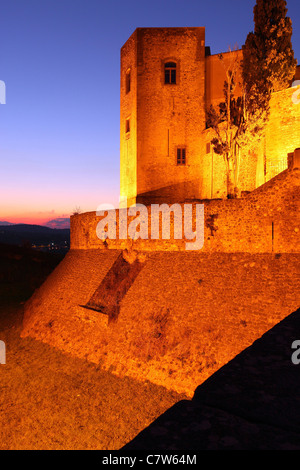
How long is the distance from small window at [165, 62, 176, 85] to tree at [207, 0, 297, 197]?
4.75 meters

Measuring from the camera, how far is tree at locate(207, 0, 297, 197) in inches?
884

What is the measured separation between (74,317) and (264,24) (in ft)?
71.0

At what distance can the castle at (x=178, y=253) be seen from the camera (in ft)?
41.4

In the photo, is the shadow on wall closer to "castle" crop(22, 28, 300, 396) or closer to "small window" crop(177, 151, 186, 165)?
"castle" crop(22, 28, 300, 396)

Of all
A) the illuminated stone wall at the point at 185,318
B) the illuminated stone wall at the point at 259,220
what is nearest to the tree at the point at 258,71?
the illuminated stone wall at the point at 259,220

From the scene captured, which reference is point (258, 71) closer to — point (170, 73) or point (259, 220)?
point (170, 73)

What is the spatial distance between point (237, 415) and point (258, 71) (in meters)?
24.4

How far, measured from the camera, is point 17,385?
1481cm

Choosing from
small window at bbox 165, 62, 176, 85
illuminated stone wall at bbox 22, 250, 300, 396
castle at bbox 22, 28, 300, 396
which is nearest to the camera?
illuminated stone wall at bbox 22, 250, 300, 396

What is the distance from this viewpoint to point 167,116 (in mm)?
26469

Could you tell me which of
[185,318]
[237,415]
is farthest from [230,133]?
[237,415]

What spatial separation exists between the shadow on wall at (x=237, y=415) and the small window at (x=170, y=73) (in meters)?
26.1

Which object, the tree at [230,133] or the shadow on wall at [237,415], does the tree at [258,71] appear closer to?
the tree at [230,133]

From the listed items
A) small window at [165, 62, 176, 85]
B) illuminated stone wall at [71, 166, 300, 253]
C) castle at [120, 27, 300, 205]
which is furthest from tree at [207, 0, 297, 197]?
illuminated stone wall at [71, 166, 300, 253]
